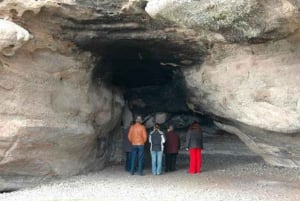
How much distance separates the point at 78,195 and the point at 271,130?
4.04m

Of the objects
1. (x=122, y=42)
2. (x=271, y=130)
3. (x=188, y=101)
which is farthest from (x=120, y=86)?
(x=271, y=130)

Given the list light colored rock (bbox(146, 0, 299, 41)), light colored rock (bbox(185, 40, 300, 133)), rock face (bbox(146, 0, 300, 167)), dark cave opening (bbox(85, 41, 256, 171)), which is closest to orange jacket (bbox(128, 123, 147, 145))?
dark cave opening (bbox(85, 41, 256, 171))

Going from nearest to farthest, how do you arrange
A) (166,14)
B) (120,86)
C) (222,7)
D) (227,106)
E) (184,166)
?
Answer: (222,7) → (166,14) → (227,106) → (184,166) → (120,86)

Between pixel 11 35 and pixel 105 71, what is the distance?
144 inches

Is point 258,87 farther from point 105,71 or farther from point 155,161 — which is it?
point 105,71

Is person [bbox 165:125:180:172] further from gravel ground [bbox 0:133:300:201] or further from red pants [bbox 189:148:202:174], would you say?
red pants [bbox 189:148:202:174]

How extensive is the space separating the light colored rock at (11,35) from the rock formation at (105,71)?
0.06 ft

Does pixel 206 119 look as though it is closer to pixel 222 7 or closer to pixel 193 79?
pixel 193 79

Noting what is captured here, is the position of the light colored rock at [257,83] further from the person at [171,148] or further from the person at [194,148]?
the person at [171,148]

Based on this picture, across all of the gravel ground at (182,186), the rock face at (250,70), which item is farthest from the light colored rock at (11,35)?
the gravel ground at (182,186)

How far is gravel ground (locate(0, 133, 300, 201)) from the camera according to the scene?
895cm

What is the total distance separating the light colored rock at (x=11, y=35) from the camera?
8.78 m

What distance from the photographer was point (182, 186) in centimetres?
986

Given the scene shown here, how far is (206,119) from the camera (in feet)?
48.4
